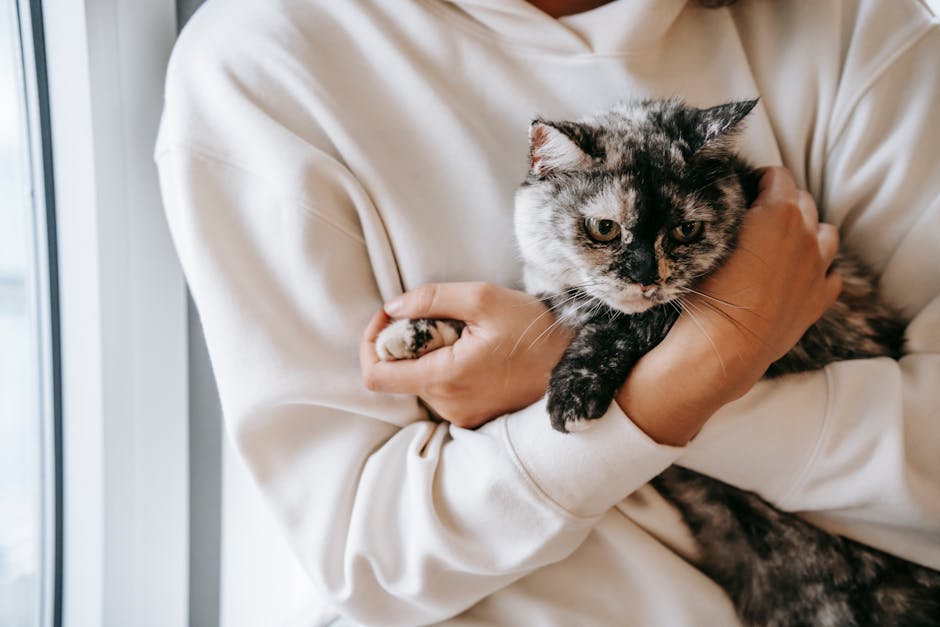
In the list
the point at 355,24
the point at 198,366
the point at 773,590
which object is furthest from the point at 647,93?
the point at 198,366

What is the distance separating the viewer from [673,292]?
3.00ft

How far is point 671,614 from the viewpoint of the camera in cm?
98

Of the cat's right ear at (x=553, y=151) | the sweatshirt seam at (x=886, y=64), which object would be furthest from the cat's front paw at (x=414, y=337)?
the sweatshirt seam at (x=886, y=64)

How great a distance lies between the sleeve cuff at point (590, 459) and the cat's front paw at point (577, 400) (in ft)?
0.06

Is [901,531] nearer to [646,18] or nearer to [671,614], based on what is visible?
[671,614]

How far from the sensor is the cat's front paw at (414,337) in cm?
95

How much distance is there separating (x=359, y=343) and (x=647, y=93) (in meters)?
0.65

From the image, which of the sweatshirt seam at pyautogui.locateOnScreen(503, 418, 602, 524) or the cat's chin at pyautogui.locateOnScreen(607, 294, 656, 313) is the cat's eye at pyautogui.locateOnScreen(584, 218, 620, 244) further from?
the sweatshirt seam at pyautogui.locateOnScreen(503, 418, 602, 524)

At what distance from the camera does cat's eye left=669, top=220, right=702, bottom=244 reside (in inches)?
36.4

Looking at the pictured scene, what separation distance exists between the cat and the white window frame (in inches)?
23.1

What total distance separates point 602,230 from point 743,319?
0.77ft

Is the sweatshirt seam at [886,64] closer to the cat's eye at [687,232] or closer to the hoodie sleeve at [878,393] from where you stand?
the hoodie sleeve at [878,393]

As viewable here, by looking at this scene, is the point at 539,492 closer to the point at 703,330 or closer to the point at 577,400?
the point at 577,400

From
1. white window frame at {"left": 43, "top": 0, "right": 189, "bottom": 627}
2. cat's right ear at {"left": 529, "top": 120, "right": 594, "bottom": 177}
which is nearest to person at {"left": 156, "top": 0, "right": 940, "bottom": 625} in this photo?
cat's right ear at {"left": 529, "top": 120, "right": 594, "bottom": 177}
